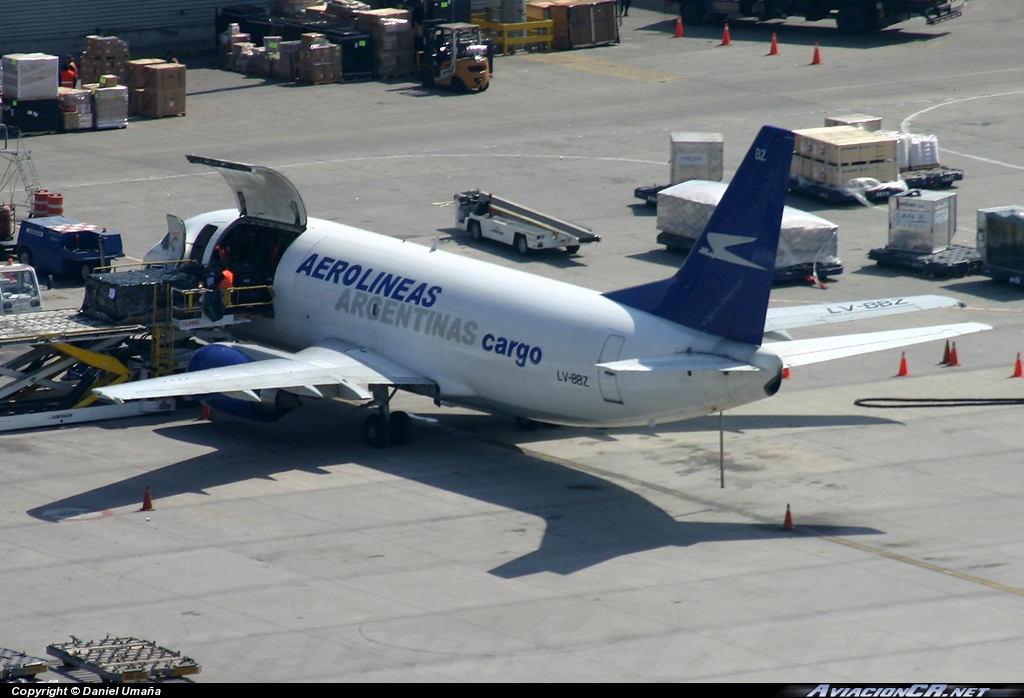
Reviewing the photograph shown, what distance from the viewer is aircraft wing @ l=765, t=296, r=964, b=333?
3656 cm

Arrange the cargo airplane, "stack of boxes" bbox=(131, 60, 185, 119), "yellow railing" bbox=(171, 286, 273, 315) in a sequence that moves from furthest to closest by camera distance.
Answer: "stack of boxes" bbox=(131, 60, 185, 119)
"yellow railing" bbox=(171, 286, 273, 315)
the cargo airplane

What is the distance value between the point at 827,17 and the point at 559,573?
203 feet

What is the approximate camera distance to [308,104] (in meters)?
73.2

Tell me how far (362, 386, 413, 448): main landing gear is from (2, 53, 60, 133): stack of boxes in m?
35.8

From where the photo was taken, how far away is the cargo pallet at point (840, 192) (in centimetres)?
5812

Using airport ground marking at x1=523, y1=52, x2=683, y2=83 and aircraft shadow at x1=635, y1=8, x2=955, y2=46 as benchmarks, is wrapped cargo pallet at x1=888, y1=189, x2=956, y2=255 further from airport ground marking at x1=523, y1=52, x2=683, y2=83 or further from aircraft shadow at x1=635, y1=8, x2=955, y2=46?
aircraft shadow at x1=635, y1=8, x2=955, y2=46

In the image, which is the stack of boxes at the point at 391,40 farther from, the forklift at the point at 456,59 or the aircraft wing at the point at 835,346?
the aircraft wing at the point at 835,346

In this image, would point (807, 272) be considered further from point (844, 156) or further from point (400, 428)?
point (400, 428)

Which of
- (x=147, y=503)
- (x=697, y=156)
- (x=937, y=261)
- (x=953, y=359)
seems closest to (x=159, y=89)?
(x=697, y=156)

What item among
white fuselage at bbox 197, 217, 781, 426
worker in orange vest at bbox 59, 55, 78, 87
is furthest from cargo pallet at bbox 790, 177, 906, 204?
worker in orange vest at bbox 59, 55, 78, 87

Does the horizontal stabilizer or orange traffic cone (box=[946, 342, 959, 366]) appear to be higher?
the horizontal stabilizer

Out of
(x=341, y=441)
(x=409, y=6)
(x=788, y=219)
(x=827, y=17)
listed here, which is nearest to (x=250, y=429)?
(x=341, y=441)

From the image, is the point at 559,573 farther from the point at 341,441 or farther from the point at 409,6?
the point at 409,6

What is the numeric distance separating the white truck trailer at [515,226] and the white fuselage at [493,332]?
12418 mm
